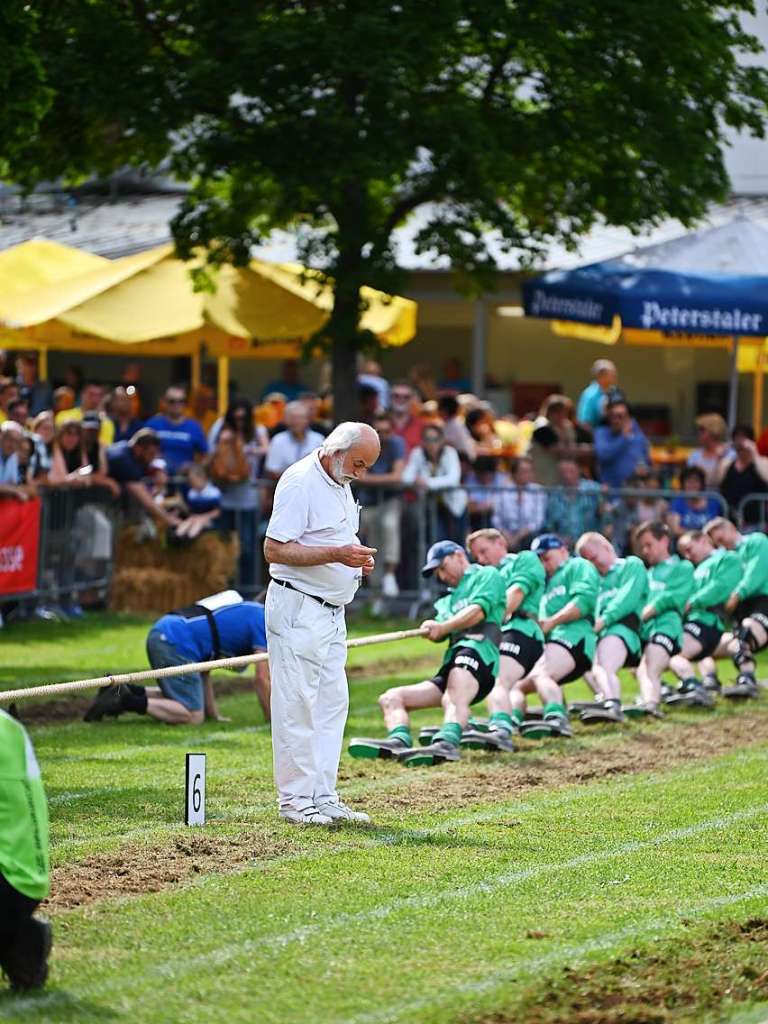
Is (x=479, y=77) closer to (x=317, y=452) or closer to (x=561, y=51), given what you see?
(x=561, y=51)

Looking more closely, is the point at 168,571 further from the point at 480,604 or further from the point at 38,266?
the point at 480,604

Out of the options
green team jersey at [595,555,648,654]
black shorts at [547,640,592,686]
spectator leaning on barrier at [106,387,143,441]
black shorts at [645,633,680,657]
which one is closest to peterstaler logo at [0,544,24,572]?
spectator leaning on barrier at [106,387,143,441]

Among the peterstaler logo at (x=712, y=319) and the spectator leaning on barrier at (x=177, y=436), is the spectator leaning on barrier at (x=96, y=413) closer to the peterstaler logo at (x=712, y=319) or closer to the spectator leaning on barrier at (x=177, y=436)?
the spectator leaning on barrier at (x=177, y=436)

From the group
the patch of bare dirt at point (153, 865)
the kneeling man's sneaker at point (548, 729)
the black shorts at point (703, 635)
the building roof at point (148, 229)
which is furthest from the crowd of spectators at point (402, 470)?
the patch of bare dirt at point (153, 865)

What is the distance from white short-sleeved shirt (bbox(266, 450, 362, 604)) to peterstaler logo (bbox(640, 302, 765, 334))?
11.6 meters

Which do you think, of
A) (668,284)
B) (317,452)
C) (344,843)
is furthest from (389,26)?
(344,843)

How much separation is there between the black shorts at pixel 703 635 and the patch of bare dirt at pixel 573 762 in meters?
1.18

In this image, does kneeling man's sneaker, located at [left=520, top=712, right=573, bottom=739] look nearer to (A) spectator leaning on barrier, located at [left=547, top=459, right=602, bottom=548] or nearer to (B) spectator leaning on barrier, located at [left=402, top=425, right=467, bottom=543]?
(B) spectator leaning on barrier, located at [left=402, top=425, right=467, bottom=543]

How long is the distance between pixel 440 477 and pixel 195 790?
1050cm

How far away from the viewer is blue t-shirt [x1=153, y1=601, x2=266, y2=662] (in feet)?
43.4

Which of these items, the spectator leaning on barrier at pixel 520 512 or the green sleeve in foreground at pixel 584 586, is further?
the spectator leaning on barrier at pixel 520 512

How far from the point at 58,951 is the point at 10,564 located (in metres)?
11.2

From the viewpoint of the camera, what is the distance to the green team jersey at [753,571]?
1612 centimetres

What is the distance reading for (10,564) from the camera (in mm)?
18000
